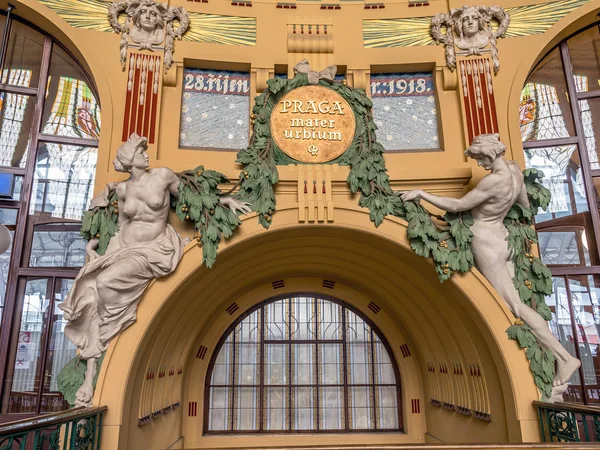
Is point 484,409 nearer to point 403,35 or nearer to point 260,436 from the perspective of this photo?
point 260,436

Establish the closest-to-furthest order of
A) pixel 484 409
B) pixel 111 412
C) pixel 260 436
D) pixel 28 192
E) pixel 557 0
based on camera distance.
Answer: pixel 111 412 → pixel 484 409 → pixel 28 192 → pixel 557 0 → pixel 260 436

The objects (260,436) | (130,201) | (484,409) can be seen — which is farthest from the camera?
(260,436)

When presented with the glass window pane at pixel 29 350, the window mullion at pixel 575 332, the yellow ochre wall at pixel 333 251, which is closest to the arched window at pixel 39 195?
the glass window pane at pixel 29 350

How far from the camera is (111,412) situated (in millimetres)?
5312

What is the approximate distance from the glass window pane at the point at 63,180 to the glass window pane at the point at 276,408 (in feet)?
13.7

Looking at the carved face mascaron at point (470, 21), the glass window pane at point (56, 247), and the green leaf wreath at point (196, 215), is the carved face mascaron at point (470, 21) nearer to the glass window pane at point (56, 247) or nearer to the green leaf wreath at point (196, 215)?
the green leaf wreath at point (196, 215)

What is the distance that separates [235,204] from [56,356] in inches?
115

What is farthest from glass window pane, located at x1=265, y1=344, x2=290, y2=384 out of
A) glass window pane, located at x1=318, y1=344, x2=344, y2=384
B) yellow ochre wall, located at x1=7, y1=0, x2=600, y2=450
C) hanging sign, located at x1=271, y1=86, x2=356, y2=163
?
hanging sign, located at x1=271, y1=86, x2=356, y2=163

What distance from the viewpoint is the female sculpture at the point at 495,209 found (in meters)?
5.77

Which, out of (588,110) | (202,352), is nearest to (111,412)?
(202,352)

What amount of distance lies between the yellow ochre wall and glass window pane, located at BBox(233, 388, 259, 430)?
0.31m

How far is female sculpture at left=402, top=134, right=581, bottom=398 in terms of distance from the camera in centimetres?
577

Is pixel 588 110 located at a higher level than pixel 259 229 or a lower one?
higher

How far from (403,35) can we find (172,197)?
384 centimetres
